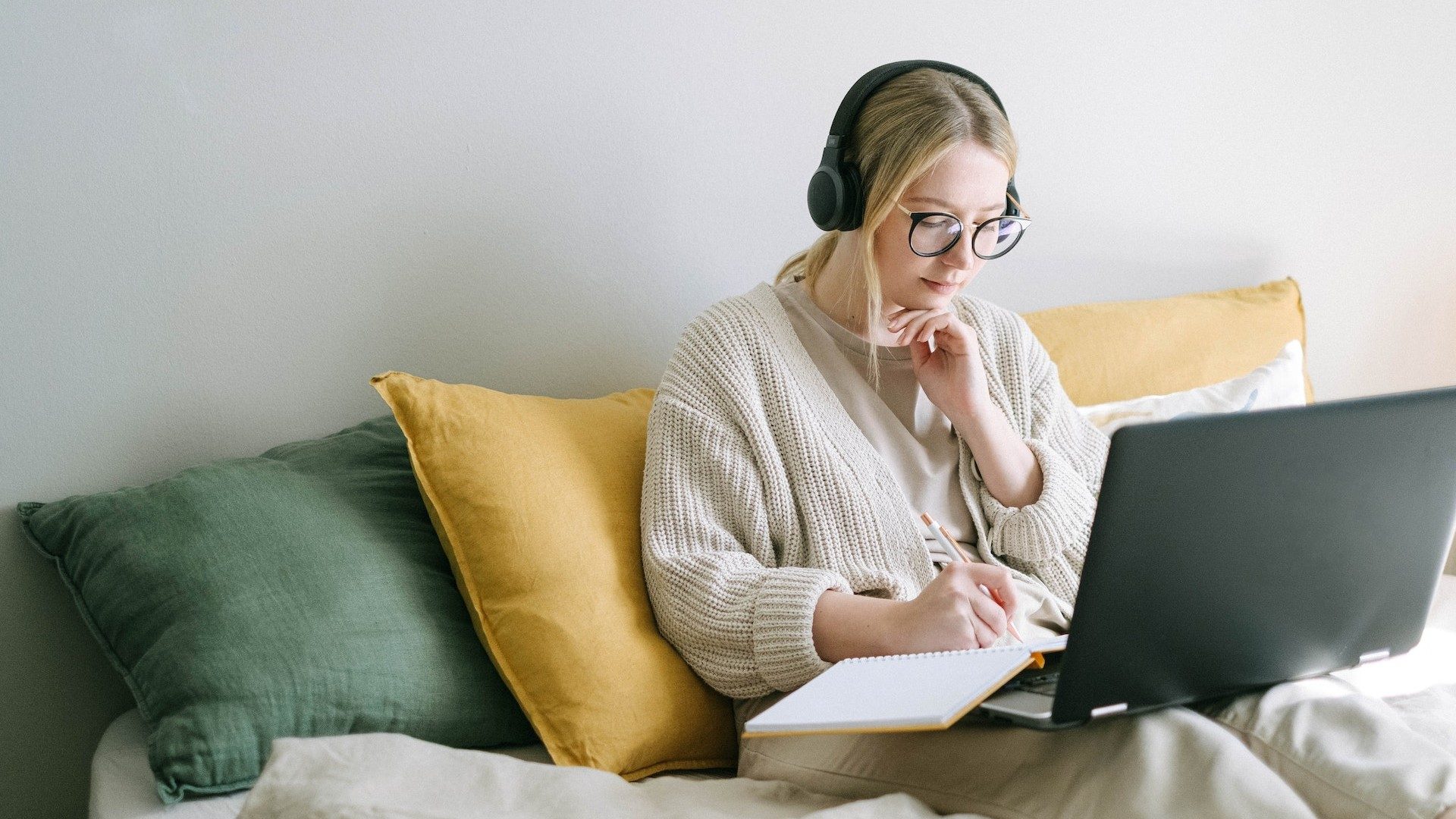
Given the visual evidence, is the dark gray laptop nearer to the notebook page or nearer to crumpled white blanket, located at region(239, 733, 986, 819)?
the notebook page

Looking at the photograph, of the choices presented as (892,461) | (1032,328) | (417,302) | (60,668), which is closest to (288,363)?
(417,302)

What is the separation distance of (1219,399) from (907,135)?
29.2 inches

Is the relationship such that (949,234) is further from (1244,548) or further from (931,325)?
(1244,548)

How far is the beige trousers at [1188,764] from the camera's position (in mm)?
864

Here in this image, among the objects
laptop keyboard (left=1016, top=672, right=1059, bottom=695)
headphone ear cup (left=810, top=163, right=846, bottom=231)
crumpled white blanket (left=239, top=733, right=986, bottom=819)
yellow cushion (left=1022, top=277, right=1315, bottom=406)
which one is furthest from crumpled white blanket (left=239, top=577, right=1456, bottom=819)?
yellow cushion (left=1022, top=277, right=1315, bottom=406)

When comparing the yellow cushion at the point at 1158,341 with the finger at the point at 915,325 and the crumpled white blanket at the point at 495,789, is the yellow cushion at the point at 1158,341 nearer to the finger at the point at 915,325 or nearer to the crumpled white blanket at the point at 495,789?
the finger at the point at 915,325

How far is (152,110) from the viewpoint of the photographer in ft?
4.44

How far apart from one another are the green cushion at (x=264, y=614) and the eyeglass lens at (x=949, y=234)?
657 millimetres

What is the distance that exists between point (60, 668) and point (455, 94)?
0.83m

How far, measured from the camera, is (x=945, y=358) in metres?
1.45

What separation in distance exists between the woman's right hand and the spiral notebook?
0.07 metres

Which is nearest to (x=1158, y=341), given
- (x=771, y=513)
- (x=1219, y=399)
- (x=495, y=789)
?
(x=1219, y=399)

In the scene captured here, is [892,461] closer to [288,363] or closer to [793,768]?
[793,768]

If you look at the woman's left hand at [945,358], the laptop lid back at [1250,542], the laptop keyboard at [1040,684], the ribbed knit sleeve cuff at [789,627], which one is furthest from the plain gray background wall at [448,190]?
the laptop lid back at [1250,542]
